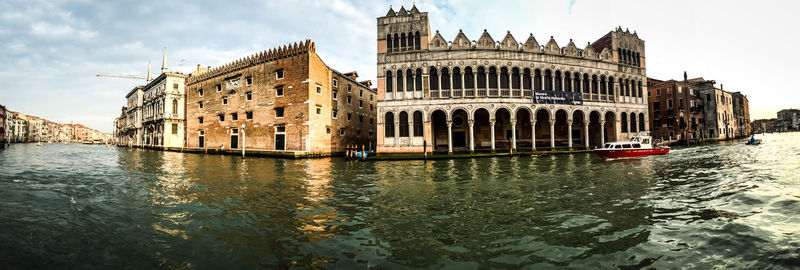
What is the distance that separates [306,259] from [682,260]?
200 inches

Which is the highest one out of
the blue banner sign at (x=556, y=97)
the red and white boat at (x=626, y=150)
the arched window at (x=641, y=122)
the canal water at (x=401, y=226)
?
Answer: the blue banner sign at (x=556, y=97)

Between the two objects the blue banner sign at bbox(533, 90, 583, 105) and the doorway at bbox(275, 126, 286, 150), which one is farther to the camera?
the doorway at bbox(275, 126, 286, 150)

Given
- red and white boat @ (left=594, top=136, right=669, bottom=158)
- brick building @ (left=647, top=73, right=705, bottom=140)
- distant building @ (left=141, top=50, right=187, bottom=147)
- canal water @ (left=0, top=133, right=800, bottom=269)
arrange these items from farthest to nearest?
brick building @ (left=647, top=73, right=705, bottom=140) → distant building @ (left=141, top=50, right=187, bottom=147) → red and white boat @ (left=594, top=136, right=669, bottom=158) → canal water @ (left=0, top=133, right=800, bottom=269)

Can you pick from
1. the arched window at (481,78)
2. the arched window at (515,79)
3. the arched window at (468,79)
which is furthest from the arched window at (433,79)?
the arched window at (515,79)

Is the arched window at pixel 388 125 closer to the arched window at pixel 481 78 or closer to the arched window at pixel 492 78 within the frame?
the arched window at pixel 481 78

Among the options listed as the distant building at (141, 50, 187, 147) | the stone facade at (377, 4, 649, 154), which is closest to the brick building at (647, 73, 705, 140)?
the stone facade at (377, 4, 649, 154)

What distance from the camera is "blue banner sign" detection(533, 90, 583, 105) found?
26.5m

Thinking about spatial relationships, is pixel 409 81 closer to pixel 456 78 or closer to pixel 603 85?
pixel 456 78

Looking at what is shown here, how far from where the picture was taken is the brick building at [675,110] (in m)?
42.9

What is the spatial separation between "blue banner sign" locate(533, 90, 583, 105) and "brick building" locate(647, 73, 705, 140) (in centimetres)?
2608

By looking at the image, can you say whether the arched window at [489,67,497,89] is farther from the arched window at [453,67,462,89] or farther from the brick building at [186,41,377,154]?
the brick building at [186,41,377,154]

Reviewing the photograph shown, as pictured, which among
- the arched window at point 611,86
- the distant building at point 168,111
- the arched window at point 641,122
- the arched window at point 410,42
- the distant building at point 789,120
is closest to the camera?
the arched window at point 410,42

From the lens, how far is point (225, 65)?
106 feet

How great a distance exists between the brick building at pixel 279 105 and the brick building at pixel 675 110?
156ft
